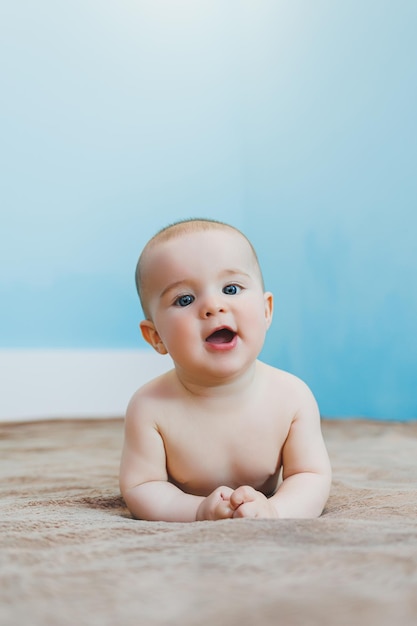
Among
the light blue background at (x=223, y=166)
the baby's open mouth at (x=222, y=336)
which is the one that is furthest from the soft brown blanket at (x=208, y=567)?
the light blue background at (x=223, y=166)

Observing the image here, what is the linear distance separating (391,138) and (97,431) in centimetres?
130

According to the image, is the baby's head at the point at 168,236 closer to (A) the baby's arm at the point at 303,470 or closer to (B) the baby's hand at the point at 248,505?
(A) the baby's arm at the point at 303,470

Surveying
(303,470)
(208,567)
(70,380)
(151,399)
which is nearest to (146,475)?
(151,399)

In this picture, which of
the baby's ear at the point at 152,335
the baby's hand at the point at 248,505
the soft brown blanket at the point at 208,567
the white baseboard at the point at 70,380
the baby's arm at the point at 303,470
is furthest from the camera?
the white baseboard at the point at 70,380

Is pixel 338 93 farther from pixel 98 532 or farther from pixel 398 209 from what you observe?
pixel 98 532

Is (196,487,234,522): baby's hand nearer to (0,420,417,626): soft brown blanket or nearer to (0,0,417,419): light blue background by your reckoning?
(0,420,417,626): soft brown blanket

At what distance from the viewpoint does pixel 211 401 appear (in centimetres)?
111

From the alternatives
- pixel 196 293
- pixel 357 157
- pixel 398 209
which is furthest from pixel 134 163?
pixel 196 293

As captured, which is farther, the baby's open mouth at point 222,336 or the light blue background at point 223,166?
the light blue background at point 223,166

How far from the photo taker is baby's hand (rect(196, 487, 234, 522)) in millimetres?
940

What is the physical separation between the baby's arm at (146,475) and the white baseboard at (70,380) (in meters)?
1.95

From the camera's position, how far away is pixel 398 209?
2.46 meters

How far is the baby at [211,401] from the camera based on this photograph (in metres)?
1.07

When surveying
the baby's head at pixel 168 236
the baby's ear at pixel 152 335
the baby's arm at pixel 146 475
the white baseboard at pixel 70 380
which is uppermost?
the baby's head at pixel 168 236
